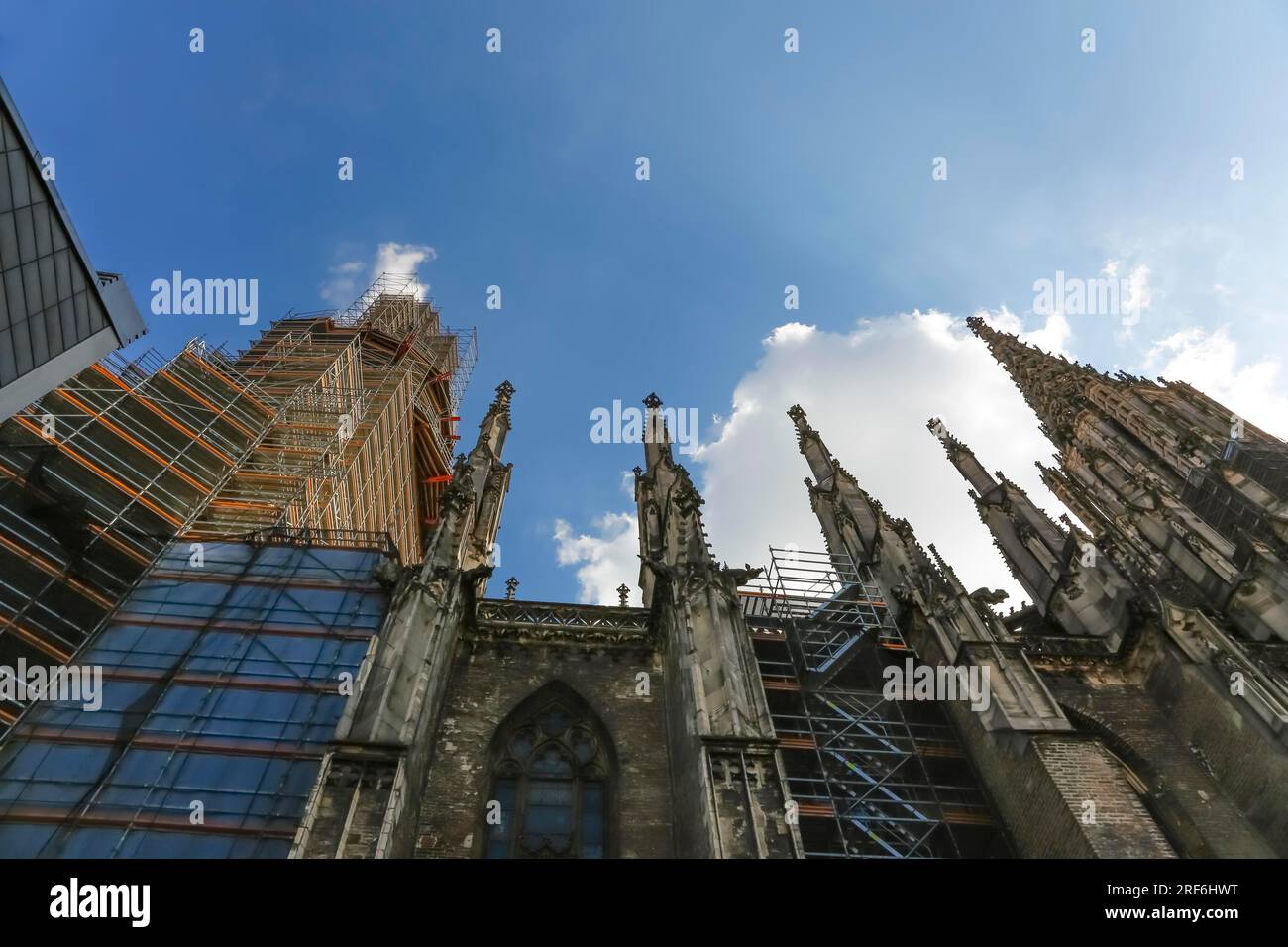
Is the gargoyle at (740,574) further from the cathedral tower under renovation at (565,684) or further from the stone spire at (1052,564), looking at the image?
the stone spire at (1052,564)

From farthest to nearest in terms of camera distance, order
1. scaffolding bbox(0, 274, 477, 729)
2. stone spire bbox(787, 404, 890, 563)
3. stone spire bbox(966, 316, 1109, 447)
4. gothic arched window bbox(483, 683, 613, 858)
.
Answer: stone spire bbox(966, 316, 1109, 447)
stone spire bbox(787, 404, 890, 563)
scaffolding bbox(0, 274, 477, 729)
gothic arched window bbox(483, 683, 613, 858)

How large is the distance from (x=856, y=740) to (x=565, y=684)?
6.02 metres

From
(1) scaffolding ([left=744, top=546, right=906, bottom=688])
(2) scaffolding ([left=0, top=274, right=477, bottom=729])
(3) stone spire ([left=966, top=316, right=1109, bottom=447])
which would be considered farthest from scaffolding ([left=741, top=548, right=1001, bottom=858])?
(3) stone spire ([left=966, top=316, right=1109, bottom=447])

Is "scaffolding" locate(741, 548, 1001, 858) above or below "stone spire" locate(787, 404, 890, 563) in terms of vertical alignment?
below

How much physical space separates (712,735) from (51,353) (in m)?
11.2

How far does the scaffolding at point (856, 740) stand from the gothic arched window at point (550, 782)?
3324mm

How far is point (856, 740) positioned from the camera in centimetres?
1477

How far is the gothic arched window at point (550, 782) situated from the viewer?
11.5 meters

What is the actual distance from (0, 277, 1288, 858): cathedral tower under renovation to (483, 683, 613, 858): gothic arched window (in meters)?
0.04

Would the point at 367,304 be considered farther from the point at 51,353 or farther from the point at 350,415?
the point at 51,353

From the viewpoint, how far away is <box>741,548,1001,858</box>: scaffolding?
40.7 ft

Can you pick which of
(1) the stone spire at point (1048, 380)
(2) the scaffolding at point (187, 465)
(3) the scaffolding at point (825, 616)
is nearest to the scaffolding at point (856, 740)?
(3) the scaffolding at point (825, 616)

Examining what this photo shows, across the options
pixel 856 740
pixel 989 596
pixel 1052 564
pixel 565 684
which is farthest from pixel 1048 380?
pixel 565 684

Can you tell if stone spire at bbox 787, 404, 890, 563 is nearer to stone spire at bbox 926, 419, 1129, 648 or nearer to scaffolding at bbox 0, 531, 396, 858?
stone spire at bbox 926, 419, 1129, 648
